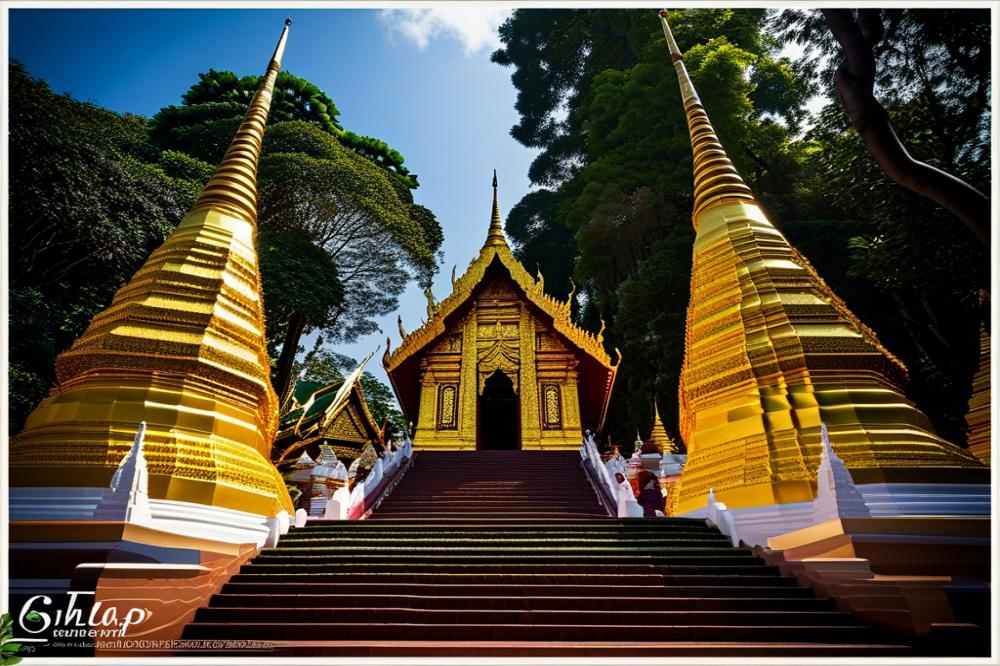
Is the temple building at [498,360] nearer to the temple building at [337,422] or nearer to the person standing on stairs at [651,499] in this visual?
the temple building at [337,422]

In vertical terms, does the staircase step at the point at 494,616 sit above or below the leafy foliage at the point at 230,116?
below

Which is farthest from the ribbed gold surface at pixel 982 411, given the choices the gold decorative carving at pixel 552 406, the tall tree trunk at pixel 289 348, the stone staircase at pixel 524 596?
the tall tree trunk at pixel 289 348

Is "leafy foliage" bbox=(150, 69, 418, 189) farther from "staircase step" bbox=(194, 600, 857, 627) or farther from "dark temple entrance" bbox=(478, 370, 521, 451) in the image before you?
"staircase step" bbox=(194, 600, 857, 627)

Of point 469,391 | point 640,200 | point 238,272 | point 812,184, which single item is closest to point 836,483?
point 238,272

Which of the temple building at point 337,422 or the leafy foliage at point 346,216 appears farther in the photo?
the leafy foliage at point 346,216

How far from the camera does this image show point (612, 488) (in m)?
6.51

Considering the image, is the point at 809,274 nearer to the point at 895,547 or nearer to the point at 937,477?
the point at 937,477

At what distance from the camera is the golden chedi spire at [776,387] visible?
3.80 meters

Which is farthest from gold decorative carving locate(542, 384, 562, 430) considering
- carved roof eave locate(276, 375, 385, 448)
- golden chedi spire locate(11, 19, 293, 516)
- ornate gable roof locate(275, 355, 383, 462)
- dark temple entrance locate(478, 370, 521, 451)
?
golden chedi spire locate(11, 19, 293, 516)

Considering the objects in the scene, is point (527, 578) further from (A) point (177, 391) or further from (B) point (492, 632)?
(A) point (177, 391)

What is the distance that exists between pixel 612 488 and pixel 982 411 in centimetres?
419

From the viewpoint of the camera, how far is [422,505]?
7160 mm

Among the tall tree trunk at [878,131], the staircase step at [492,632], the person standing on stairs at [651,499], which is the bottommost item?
the person standing on stairs at [651,499]

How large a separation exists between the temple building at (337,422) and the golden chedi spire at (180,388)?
8.11 m
